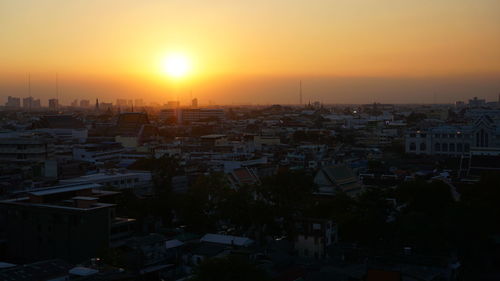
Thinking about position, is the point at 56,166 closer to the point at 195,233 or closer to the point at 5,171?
the point at 5,171

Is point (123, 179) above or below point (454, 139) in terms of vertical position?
below

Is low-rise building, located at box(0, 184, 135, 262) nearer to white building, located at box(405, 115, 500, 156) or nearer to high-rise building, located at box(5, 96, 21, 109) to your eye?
white building, located at box(405, 115, 500, 156)

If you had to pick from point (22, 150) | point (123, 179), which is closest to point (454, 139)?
point (123, 179)

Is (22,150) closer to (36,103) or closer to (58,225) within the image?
(58,225)

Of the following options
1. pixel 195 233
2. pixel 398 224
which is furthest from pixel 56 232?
pixel 398 224

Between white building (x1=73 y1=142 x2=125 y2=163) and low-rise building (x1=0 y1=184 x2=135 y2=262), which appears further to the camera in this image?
white building (x1=73 y1=142 x2=125 y2=163)

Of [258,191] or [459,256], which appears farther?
[258,191]

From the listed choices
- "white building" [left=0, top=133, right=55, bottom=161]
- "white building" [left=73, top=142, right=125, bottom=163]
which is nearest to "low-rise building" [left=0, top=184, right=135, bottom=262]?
"white building" [left=0, top=133, right=55, bottom=161]

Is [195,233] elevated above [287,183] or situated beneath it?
situated beneath

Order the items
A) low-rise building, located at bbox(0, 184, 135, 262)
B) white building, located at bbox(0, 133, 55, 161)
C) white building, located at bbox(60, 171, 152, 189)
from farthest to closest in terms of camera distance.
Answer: white building, located at bbox(0, 133, 55, 161) → white building, located at bbox(60, 171, 152, 189) → low-rise building, located at bbox(0, 184, 135, 262)

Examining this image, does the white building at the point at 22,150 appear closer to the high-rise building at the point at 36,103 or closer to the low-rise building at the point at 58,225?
the low-rise building at the point at 58,225

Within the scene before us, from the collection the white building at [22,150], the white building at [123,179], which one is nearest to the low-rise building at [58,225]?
the white building at [123,179]
